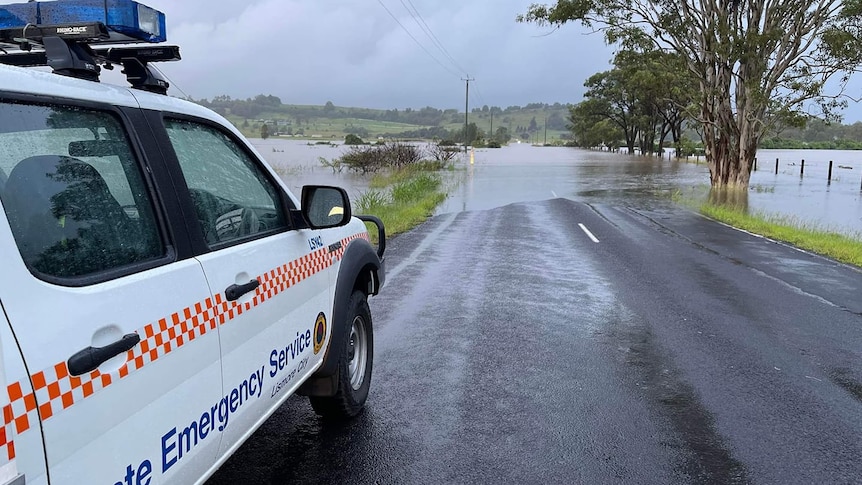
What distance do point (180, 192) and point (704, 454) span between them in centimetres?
310

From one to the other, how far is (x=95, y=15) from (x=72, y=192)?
775 millimetres

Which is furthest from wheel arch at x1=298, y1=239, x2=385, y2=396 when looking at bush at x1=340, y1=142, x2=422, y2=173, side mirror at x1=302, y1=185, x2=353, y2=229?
bush at x1=340, y1=142, x2=422, y2=173

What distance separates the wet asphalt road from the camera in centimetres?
352

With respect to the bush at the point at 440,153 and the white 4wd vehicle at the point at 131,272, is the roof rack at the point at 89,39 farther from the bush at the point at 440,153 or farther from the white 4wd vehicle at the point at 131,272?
the bush at the point at 440,153

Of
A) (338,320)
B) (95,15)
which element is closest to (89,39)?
(95,15)

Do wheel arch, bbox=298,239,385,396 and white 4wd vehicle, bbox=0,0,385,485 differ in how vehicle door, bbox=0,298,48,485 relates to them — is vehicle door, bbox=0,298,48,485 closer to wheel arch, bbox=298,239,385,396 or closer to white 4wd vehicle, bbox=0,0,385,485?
white 4wd vehicle, bbox=0,0,385,485

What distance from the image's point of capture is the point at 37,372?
1.54 metres

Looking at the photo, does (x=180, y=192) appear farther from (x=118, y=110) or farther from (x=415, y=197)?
(x=415, y=197)

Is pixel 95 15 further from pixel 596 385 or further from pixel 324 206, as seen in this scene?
pixel 596 385

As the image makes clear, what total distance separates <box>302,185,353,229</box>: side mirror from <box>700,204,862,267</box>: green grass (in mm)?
10054

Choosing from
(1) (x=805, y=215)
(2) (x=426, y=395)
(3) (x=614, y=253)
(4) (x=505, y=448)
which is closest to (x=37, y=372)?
(4) (x=505, y=448)

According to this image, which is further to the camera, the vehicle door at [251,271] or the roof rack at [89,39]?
the vehicle door at [251,271]

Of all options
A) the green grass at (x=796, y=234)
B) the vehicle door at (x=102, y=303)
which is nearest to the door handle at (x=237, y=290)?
the vehicle door at (x=102, y=303)

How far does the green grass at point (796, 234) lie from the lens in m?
11.3
